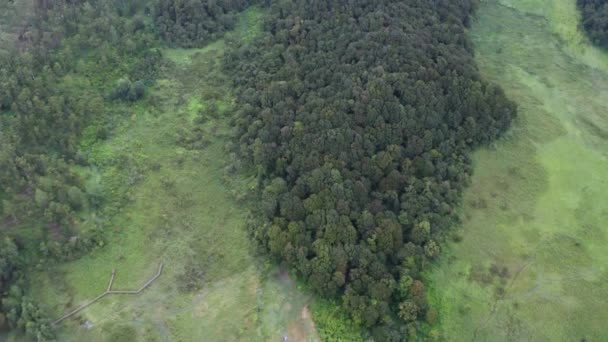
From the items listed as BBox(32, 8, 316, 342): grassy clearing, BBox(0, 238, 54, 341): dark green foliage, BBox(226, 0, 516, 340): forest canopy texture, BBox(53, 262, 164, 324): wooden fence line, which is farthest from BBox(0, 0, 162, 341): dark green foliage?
BBox(226, 0, 516, 340): forest canopy texture

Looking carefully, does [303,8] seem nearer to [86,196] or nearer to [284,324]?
[86,196]

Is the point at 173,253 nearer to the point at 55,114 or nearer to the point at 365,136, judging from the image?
the point at 55,114

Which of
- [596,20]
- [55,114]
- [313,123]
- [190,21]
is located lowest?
[313,123]

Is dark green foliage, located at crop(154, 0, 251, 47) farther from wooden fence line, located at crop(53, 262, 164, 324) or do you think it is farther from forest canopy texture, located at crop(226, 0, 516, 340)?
wooden fence line, located at crop(53, 262, 164, 324)

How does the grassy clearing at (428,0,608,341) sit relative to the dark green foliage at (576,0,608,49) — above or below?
below

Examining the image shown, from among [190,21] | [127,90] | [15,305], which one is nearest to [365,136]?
[127,90]

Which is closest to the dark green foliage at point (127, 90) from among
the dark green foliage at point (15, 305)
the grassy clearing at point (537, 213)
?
the dark green foliage at point (15, 305)
